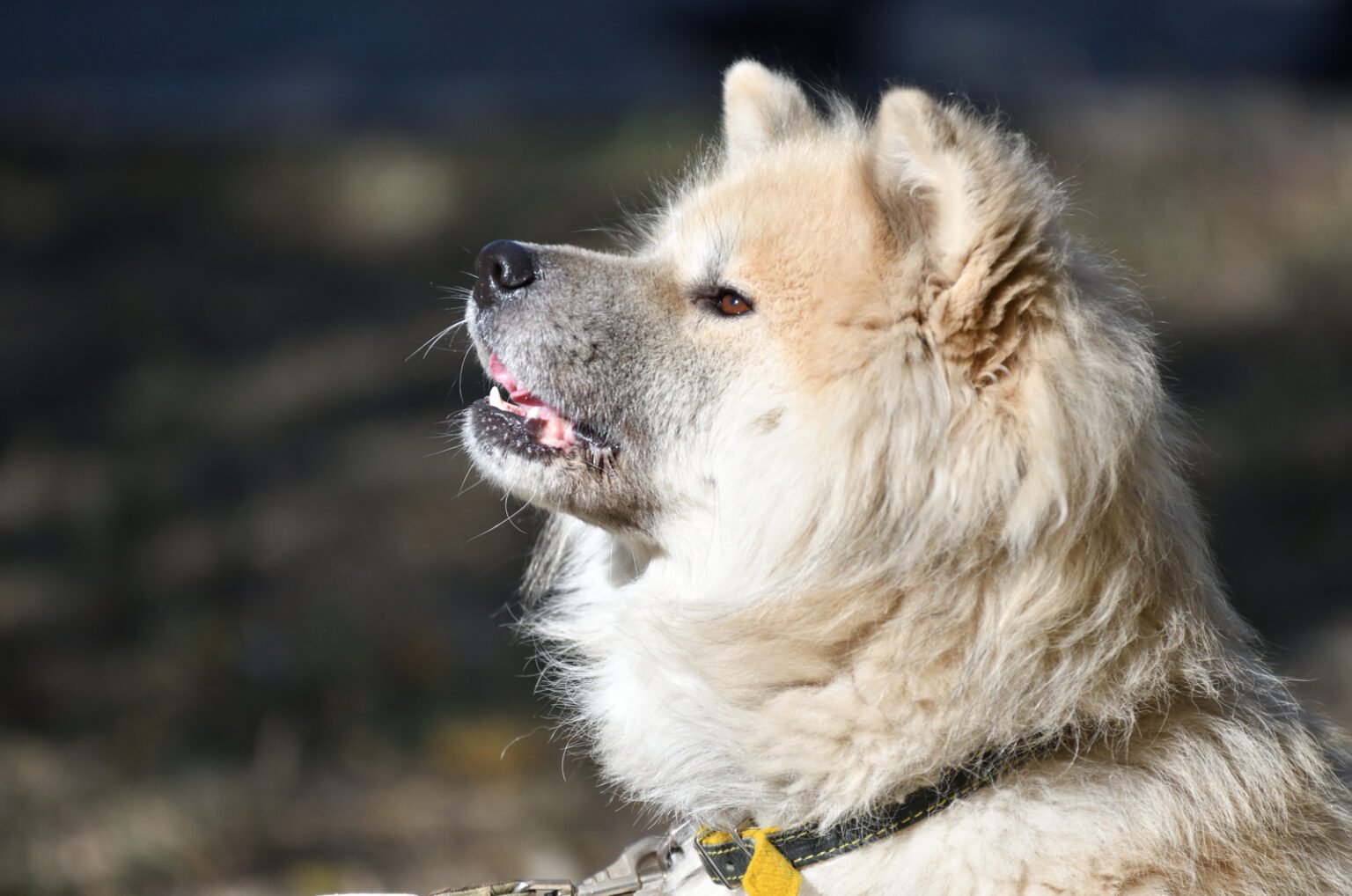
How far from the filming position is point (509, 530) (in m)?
6.46

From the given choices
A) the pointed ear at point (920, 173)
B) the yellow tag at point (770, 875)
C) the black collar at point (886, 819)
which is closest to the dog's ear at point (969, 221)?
the pointed ear at point (920, 173)

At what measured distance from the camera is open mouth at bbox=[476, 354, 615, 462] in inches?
106

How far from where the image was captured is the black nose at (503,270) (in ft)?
9.14

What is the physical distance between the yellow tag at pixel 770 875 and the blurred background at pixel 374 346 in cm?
158

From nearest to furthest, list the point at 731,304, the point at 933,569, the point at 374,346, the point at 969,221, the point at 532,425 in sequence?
the point at 969,221 < the point at 933,569 < the point at 731,304 < the point at 532,425 < the point at 374,346

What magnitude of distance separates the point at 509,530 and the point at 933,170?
4.48 metres

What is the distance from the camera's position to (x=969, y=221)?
2.25m

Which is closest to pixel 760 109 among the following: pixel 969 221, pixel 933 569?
pixel 969 221

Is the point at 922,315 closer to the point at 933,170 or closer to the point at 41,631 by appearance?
the point at 933,170

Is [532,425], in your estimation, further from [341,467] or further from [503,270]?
[341,467]

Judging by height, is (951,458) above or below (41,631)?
below

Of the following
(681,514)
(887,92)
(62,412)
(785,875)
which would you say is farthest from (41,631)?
(887,92)

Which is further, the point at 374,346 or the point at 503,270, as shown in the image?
the point at 374,346

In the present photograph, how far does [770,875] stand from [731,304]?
1134mm
